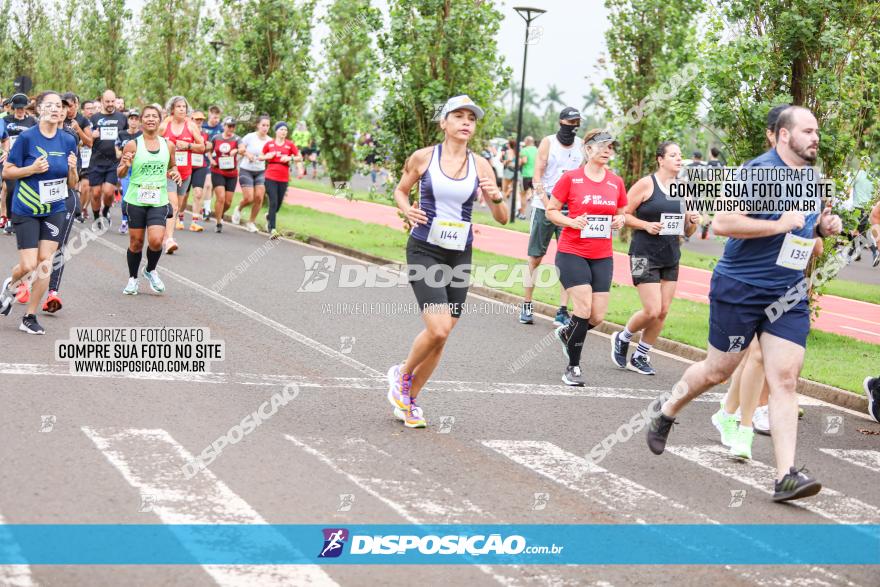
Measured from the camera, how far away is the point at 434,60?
20.5 metres

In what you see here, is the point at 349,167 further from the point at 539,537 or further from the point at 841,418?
the point at 539,537

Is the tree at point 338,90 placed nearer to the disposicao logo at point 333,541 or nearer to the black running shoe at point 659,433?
the black running shoe at point 659,433

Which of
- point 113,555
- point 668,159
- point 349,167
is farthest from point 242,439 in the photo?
point 349,167

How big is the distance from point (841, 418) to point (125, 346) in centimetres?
598

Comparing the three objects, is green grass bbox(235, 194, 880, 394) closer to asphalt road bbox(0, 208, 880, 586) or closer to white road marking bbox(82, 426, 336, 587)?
asphalt road bbox(0, 208, 880, 586)

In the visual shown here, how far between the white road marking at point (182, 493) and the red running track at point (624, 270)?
9.94m

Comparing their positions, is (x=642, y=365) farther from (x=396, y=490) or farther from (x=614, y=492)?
(x=396, y=490)

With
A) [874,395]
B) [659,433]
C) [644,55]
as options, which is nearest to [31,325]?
[659,433]

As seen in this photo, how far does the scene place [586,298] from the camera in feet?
34.4

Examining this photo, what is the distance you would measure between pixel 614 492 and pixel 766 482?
3.69ft

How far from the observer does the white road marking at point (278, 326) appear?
10555 millimetres

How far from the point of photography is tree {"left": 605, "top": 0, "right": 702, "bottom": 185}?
24781 millimetres

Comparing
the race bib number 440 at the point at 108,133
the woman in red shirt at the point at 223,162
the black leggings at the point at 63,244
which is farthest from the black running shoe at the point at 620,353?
the woman in red shirt at the point at 223,162

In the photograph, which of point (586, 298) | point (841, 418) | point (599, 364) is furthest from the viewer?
point (599, 364)
